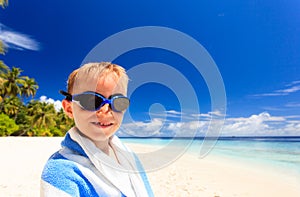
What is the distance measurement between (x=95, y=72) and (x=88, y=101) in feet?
0.49

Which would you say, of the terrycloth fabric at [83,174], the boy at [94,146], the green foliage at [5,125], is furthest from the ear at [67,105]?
the green foliage at [5,125]

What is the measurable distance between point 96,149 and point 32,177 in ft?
20.7

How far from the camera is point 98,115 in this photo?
129cm

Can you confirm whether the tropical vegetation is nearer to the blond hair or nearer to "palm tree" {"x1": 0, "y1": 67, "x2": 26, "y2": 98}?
"palm tree" {"x1": 0, "y1": 67, "x2": 26, "y2": 98}

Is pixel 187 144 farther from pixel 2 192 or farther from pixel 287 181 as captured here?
pixel 287 181

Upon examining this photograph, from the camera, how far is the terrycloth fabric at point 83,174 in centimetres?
108

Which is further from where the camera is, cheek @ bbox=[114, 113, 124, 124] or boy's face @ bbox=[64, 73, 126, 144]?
cheek @ bbox=[114, 113, 124, 124]

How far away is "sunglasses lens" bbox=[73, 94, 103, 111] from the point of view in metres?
1.26

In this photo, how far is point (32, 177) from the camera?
664 cm

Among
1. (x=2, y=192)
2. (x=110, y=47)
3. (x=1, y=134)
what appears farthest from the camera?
(x=1, y=134)

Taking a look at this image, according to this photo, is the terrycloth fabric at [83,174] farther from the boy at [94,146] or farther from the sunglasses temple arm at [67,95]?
the sunglasses temple arm at [67,95]

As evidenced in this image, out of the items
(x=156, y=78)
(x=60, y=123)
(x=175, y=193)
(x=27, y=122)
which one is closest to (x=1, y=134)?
(x=27, y=122)

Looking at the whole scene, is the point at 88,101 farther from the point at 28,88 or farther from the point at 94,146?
the point at 28,88

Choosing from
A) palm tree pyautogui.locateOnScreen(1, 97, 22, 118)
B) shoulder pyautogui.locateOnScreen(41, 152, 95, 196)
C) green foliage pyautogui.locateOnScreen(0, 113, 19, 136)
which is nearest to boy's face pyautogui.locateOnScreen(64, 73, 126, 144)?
shoulder pyautogui.locateOnScreen(41, 152, 95, 196)
